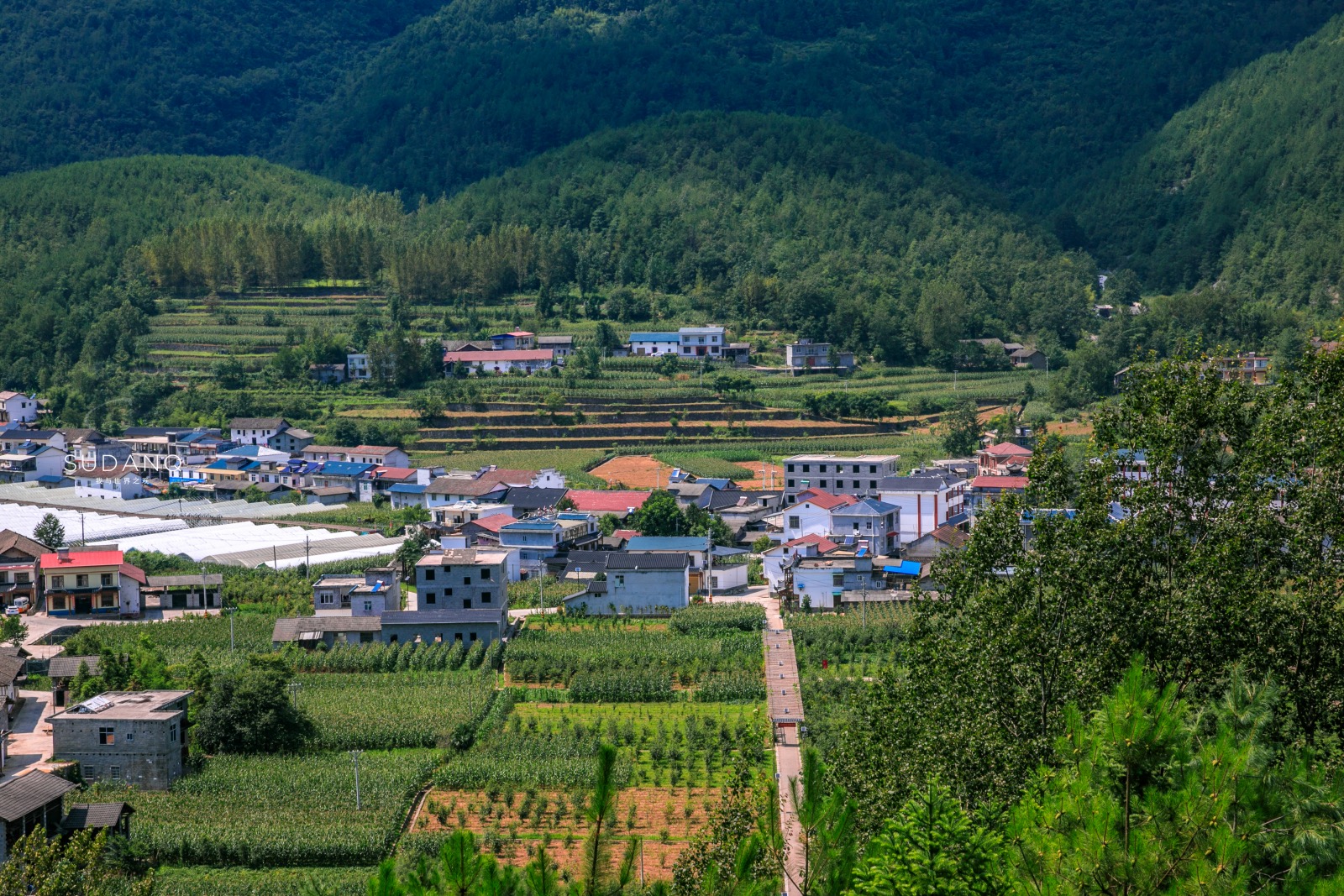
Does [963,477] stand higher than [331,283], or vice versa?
[331,283]

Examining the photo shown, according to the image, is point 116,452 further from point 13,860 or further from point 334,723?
point 13,860

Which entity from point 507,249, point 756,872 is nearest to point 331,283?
point 507,249

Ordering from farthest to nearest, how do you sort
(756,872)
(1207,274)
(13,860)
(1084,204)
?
(1084,204), (1207,274), (13,860), (756,872)

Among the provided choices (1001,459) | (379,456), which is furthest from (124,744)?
(1001,459)

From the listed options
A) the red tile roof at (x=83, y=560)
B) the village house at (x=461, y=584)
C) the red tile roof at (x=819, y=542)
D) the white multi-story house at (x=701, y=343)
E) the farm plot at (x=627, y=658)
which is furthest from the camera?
the white multi-story house at (x=701, y=343)

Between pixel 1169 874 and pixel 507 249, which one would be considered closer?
pixel 1169 874

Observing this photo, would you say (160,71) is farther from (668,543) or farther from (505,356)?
(668,543)

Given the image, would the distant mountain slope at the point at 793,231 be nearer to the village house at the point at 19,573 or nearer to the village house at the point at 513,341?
the village house at the point at 513,341

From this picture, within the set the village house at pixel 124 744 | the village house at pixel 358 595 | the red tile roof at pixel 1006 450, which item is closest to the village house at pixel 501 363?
the red tile roof at pixel 1006 450
